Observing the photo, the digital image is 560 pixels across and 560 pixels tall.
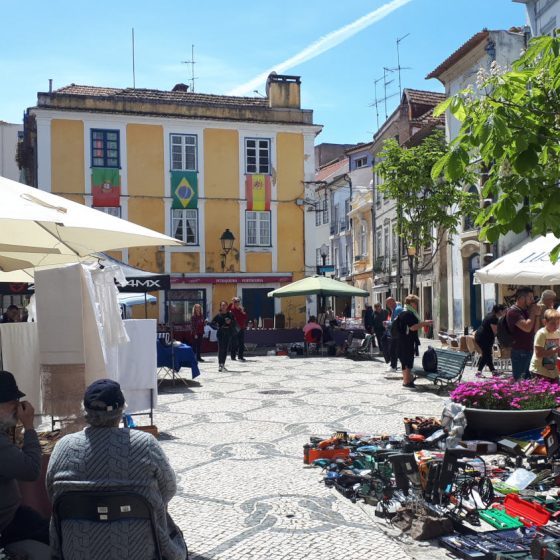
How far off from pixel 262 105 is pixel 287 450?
83.1 ft

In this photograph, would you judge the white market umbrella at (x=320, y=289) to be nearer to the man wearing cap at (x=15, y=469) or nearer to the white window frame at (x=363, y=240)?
the man wearing cap at (x=15, y=469)

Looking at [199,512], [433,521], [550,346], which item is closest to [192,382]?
[550,346]

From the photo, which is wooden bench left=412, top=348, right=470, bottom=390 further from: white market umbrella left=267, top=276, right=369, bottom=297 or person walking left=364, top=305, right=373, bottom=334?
person walking left=364, top=305, right=373, bottom=334

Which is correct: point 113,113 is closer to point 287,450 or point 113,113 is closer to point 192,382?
point 192,382

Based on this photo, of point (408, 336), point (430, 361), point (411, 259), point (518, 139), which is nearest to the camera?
point (518, 139)

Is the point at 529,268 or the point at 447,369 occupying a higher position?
the point at 529,268

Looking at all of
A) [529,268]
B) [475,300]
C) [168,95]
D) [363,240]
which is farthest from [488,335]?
[363,240]

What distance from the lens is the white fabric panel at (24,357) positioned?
602cm

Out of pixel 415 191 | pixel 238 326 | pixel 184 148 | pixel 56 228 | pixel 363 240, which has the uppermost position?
pixel 184 148

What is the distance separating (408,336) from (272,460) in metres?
6.14

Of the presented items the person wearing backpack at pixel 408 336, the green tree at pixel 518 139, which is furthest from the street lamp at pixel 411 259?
the green tree at pixel 518 139

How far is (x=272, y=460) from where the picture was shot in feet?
25.2

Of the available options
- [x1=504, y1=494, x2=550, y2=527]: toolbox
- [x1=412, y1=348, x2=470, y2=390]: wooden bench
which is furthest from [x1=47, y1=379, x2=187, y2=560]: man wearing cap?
[x1=412, y1=348, x2=470, y2=390]: wooden bench

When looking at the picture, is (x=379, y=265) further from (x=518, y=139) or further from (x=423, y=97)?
(x=518, y=139)
